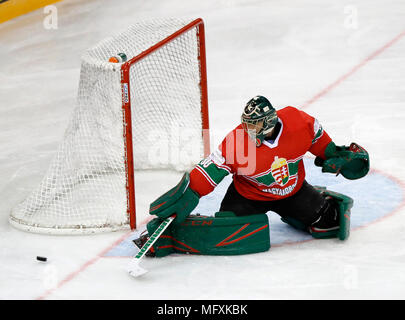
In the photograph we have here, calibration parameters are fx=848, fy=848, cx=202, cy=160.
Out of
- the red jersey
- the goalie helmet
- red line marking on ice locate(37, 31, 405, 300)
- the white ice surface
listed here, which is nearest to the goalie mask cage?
the white ice surface

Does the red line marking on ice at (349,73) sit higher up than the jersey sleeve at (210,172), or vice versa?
the red line marking on ice at (349,73)

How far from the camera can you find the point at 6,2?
30.5 feet

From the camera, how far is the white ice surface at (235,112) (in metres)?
3.95

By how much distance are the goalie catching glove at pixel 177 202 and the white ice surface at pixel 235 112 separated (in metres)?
0.26

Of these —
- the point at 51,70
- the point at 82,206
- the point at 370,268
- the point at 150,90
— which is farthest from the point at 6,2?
the point at 370,268

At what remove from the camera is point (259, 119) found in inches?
159

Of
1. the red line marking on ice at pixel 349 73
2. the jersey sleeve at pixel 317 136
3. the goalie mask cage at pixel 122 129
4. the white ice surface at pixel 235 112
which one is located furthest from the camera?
the red line marking on ice at pixel 349 73

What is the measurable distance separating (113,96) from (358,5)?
4401mm

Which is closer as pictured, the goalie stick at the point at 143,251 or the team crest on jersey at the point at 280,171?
the goalie stick at the point at 143,251

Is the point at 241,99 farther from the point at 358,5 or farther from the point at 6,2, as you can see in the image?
the point at 6,2

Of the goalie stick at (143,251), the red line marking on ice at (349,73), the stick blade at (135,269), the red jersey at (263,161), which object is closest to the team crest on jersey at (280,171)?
the red jersey at (263,161)

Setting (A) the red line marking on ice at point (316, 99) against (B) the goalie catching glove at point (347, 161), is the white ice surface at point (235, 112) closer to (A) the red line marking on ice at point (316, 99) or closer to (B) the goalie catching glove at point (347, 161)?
(A) the red line marking on ice at point (316, 99)

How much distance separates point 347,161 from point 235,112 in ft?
7.77

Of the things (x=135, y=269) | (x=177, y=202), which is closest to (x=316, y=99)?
(x=177, y=202)
